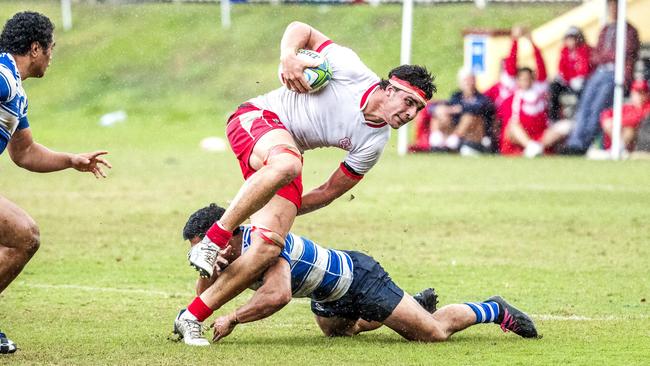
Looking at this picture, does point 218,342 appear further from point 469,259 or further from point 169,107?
point 169,107

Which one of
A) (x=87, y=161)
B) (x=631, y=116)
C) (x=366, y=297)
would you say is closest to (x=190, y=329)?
(x=366, y=297)

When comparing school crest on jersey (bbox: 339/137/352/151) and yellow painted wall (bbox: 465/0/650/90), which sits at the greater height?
school crest on jersey (bbox: 339/137/352/151)

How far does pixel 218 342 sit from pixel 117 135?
74.9 ft

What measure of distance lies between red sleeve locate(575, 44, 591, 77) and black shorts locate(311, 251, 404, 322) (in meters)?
16.6

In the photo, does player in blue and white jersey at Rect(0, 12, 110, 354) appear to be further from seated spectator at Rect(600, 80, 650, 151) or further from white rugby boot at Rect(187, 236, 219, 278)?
seated spectator at Rect(600, 80, 650, 151)

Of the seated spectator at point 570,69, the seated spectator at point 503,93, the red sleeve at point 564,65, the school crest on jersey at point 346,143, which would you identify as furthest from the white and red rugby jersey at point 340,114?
the red sleeve at point 564,65

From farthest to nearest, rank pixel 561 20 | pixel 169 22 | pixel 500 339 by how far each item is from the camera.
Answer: pixel 169 22, pixel 561 20, pixel 500 339

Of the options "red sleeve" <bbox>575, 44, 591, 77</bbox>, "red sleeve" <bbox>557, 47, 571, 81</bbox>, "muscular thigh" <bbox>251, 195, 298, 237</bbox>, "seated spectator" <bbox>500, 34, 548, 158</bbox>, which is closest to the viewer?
"muscular thigh" <bbox>251, 195, 298, 237</bbox>

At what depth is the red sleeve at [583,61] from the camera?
24781mm

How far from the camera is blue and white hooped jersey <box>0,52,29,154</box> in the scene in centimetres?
790

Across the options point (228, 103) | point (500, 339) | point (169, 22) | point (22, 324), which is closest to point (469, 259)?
point (500, 339)

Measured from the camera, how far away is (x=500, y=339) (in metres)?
8.91

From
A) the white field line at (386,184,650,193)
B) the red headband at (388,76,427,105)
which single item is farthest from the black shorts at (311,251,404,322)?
the white field line at (386,184,650,193)

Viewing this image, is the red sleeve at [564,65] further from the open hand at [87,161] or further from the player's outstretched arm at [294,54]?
the open hand at [87,161]
